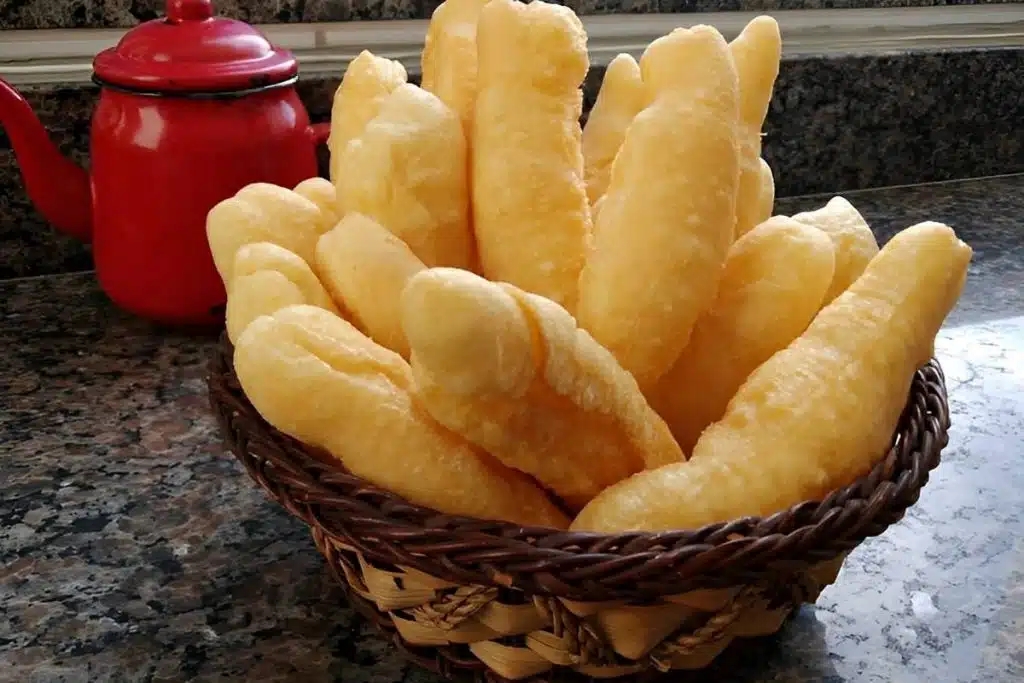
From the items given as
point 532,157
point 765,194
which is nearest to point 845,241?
point 765,194

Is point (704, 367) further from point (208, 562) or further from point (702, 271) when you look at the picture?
point (208, 562)

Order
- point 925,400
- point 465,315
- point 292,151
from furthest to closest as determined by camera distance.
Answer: point 292,151 < point 925,400 < point 465,315

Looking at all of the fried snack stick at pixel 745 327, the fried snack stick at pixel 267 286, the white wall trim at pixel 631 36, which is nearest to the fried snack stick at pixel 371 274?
the fried snack stick at pixel 267 286

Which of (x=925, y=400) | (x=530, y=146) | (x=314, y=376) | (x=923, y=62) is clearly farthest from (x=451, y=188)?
(x=923, y=62)

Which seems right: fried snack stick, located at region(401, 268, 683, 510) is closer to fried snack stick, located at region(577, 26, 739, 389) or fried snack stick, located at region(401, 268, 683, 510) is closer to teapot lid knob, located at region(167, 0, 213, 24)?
fried snack stick, located at region(577, 26, 739, 389)

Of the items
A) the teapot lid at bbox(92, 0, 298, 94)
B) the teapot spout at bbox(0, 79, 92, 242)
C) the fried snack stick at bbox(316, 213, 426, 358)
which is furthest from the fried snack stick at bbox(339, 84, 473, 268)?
the teapot spout at bbox(0, 79, 92, 242)

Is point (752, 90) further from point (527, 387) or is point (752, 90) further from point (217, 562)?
point (217, 562)

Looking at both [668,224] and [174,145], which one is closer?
[668,224]
